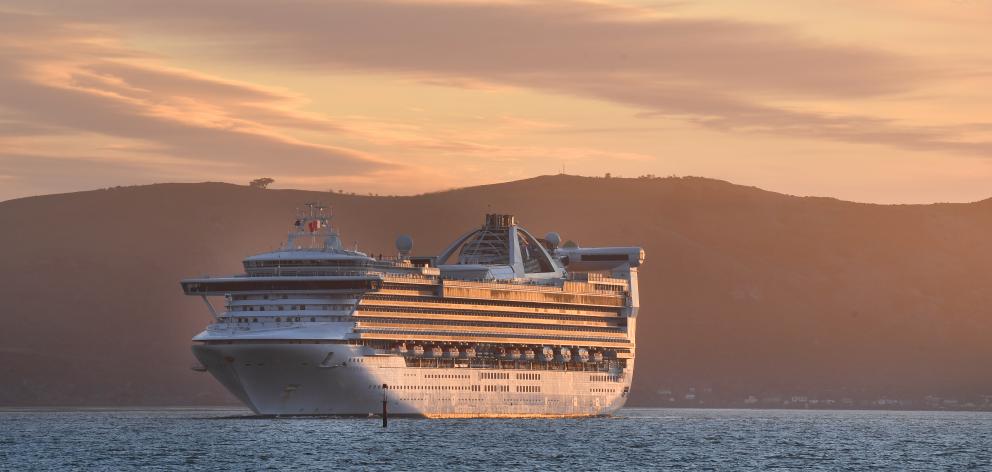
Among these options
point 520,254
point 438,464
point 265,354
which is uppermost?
point 520,254

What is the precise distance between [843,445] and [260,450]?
166 ft

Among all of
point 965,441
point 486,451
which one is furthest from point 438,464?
point 965,441

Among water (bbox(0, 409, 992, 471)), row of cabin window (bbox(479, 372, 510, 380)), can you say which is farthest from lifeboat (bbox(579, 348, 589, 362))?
row of cabin window (bbox(479, 372, 510, 380))

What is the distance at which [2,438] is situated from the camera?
510 ft

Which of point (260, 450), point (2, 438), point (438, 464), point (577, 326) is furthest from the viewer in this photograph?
point (577, 326)

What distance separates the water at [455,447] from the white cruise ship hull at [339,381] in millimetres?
1662

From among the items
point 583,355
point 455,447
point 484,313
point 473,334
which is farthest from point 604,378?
point 455,447

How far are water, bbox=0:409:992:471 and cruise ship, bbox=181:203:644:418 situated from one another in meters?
2.89

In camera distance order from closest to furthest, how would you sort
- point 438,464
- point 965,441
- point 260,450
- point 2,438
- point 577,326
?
point 438,464 < point 260,450 < point 2,438 < point 965,441 < point 577,326

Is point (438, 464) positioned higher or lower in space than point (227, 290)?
lower

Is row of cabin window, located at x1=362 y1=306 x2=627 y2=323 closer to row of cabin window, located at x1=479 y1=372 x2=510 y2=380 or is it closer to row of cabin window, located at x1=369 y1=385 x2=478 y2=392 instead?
row of cabin window, located at x1=479 y1=372 x2=510 y2=380

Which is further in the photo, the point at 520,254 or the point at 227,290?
the point at 520,254

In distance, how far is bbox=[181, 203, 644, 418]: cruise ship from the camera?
159750 millimetres

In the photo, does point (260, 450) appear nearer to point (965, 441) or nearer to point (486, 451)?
point (486, 451)
